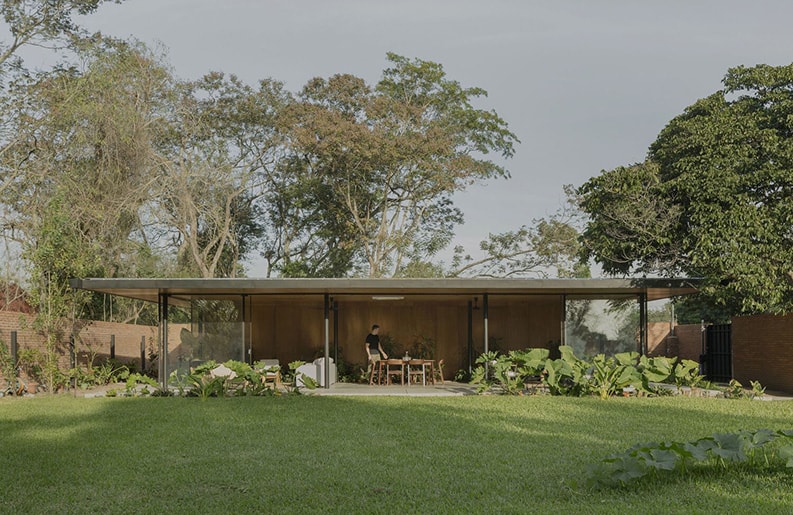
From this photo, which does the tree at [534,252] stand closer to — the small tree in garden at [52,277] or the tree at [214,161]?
the tree at [214,161]

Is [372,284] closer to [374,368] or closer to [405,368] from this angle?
[374,368]

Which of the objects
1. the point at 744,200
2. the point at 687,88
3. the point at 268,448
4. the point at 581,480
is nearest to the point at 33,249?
the point at 268,448

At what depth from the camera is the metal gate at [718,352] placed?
19203mm

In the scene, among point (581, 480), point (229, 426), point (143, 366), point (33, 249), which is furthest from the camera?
point (143, 366)

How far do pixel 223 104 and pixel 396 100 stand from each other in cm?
595

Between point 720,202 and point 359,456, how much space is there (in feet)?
35.3

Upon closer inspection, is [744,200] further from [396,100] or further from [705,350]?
[396,100]

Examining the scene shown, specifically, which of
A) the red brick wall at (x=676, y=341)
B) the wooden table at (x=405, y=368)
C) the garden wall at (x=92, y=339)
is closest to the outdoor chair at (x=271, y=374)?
the wooden table at (x=405, y=368)

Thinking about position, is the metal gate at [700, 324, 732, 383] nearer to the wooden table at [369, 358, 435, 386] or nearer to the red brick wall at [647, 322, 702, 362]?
the red brick wall at [647, 322, 702, 362]

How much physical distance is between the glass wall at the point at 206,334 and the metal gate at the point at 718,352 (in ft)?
37.7

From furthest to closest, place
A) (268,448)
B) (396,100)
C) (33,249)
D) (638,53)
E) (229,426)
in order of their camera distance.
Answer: (396,100), (638,53), (33,249), (229,426), (268,448)

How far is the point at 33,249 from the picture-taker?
14.5 m

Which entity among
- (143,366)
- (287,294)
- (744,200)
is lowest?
(143,366)

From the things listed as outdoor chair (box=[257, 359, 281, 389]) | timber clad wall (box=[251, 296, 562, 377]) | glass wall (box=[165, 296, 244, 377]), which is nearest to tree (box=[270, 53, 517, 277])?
timber clad wall (box=[251, 296, 562, 377])
